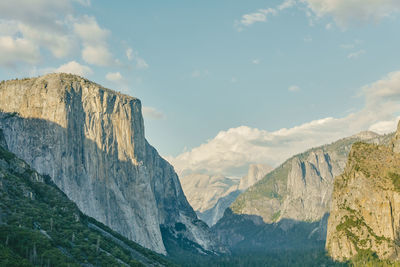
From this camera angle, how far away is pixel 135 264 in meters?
168

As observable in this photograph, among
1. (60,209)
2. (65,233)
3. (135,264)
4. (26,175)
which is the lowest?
(135,264)

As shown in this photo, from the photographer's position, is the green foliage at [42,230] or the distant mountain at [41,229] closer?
the green foliage at [42,230]

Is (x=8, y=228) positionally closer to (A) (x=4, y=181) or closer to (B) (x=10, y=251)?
(B) (x=10, y=251)

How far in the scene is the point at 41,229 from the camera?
147875mm

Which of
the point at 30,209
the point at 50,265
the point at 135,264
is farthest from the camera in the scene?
the point at 135,264

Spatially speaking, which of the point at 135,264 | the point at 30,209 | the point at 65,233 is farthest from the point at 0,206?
the point at 135,264

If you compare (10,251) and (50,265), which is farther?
(50,265)

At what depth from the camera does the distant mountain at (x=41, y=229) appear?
124562 millimetres

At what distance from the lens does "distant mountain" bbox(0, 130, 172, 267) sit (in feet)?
409

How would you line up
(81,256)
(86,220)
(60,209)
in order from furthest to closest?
1. (86,220)
2. (60,209)
3. (81,256)

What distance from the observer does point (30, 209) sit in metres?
154

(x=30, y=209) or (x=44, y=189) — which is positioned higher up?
(x=44, y=189)

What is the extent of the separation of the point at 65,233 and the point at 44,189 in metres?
36.2

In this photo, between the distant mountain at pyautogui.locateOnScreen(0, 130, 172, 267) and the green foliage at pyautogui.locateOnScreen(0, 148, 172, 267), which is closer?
the green foliage at pyautogui.locateOnScreen(0, 148, 172, 267)
